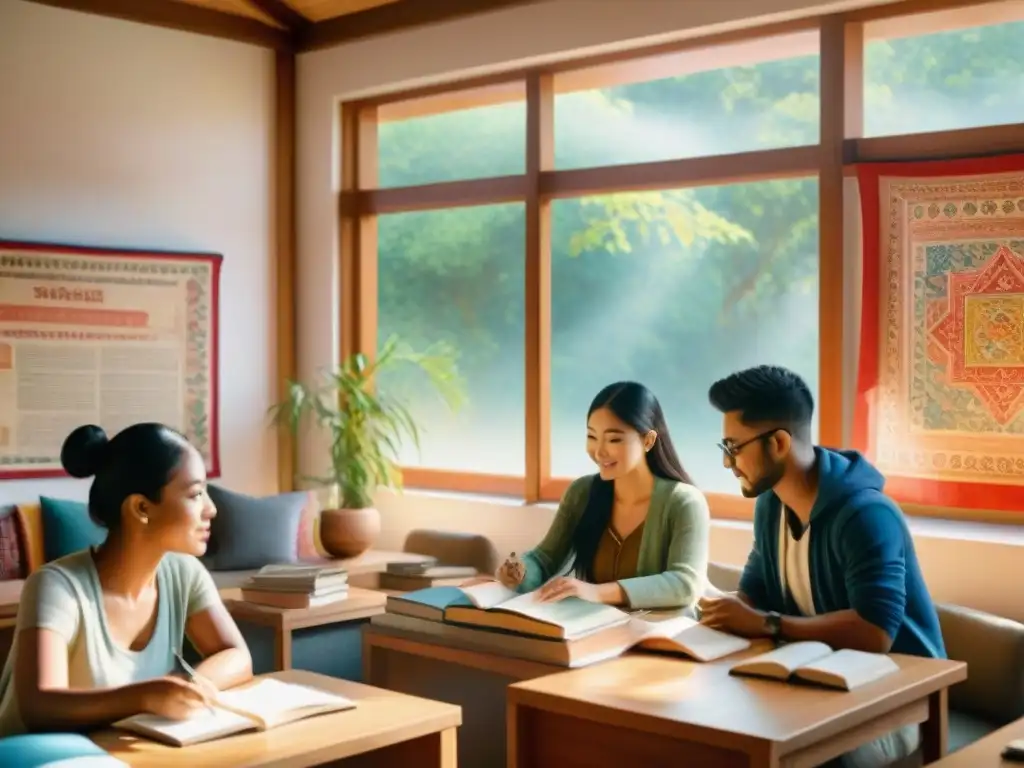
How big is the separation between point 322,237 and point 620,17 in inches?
72.5

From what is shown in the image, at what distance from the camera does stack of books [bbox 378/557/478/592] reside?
4.66 metres

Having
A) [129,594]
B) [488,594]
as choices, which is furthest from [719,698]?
[129,594]

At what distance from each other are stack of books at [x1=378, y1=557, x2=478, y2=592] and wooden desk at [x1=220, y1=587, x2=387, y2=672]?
185mm

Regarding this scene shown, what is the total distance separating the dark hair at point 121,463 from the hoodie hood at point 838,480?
4.87ft

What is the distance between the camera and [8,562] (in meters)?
4.83

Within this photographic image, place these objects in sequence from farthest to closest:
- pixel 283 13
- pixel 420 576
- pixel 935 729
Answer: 1. pixel 283 13
2. pixel 420 576
3. pixel 935 729

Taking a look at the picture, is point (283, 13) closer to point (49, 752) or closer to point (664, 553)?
point (664, 553)

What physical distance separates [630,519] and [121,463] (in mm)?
1614

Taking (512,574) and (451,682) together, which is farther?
(512,574)

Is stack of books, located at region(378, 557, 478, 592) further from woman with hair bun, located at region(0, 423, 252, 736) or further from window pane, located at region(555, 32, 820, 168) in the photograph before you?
woman with hair bun, located at region(0, 423, 252, 736)

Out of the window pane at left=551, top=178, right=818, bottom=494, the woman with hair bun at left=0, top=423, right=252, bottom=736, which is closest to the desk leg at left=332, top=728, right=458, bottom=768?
the woman with hair bun at left=0, top=423, right=252, bottom=736

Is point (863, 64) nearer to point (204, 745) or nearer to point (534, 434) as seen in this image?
point (534, 434)

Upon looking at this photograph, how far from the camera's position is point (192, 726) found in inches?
92.6

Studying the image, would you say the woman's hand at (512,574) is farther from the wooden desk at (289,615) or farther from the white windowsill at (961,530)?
the white windowsill at (961,530)
